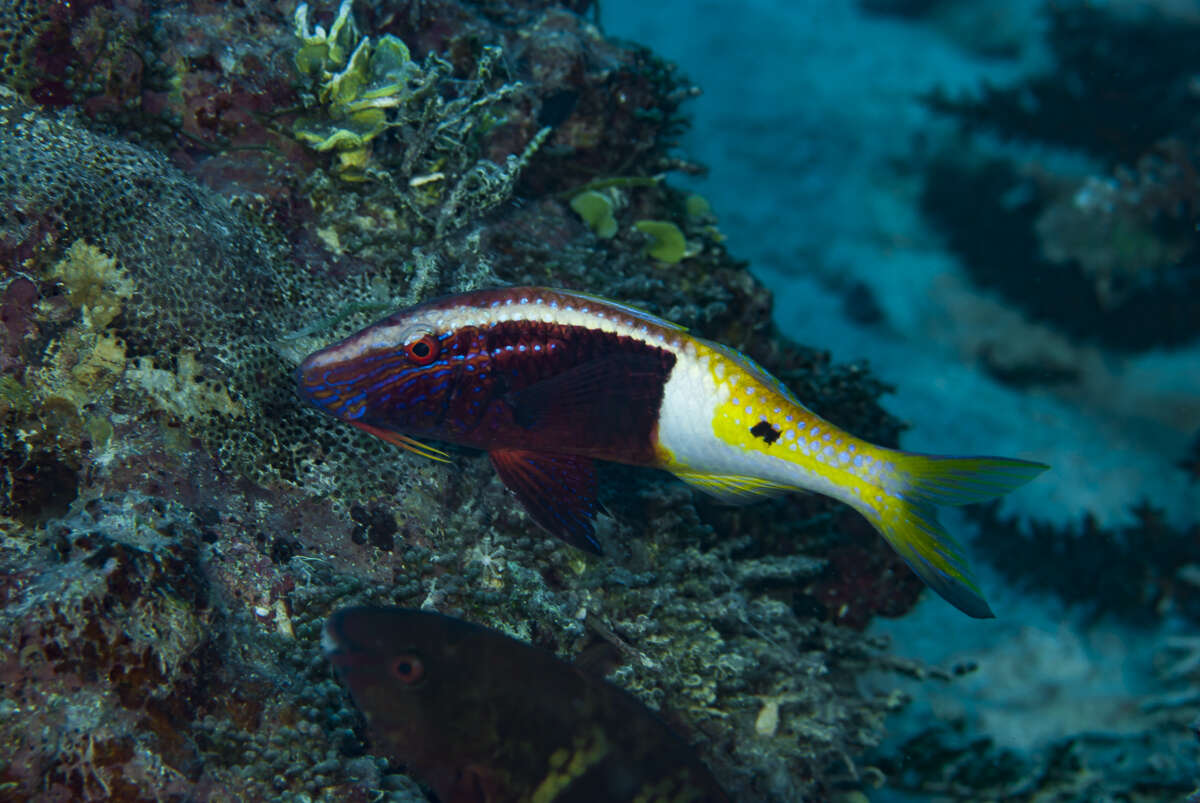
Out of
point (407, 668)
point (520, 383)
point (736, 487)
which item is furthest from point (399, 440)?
point (736, 487)

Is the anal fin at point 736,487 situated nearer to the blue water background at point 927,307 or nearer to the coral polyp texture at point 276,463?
the coral polyp texture at point 276,463

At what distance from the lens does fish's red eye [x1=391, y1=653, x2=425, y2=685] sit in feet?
6.00

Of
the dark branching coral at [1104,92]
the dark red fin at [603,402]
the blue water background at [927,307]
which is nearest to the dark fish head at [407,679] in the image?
the dark red fin at [603,402]

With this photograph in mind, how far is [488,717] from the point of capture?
6.14ft

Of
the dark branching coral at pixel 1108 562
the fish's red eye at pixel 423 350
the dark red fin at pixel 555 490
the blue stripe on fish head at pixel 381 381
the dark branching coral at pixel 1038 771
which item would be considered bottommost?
the dark branching coral at pixel 1038 771

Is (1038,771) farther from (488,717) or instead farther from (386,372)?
(386,372)

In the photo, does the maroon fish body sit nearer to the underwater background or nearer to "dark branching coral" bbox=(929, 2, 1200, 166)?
the underwater background

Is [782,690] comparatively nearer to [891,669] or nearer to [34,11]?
[891,669]

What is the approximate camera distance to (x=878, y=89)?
13.7 m

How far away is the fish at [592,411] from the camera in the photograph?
2322mm

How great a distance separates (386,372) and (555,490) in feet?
2.51

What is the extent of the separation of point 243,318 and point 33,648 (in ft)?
4.73

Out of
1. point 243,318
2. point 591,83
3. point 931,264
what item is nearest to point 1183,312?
point 931,264

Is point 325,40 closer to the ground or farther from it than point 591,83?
closer to the ground
